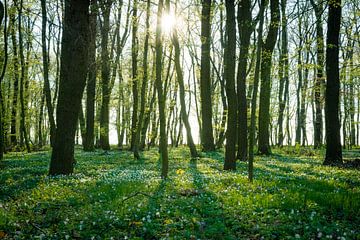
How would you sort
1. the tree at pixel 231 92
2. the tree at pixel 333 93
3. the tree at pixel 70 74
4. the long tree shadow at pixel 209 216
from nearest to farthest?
1. the long tree shadow at pixel 209 216
2. the tree at pixel 70 74
3. the tree at pixel 231 92
4. the tree at pixel 333 93

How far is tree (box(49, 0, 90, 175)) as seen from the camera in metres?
14.0

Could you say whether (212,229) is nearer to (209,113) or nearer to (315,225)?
(315,225)

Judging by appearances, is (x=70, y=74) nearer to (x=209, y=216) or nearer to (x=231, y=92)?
(x=231, y=92)

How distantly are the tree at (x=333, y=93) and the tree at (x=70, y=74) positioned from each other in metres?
12.4

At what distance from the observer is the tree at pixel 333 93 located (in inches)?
717

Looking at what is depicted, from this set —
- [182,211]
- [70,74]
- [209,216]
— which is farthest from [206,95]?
[209,216]

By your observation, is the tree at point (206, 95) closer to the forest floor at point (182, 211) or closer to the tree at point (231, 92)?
the tree at point (231, 92)

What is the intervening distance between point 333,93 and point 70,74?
13.2m

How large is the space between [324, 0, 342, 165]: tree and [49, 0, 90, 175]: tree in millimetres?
12412

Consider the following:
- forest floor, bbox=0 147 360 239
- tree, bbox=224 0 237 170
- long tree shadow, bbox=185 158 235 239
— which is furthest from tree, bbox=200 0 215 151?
long tree shadow, bbox=185 158 235 239

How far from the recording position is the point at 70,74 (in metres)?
14.0

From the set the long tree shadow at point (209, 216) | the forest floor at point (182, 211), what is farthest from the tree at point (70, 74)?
the long tree shadow at point (209, 216)

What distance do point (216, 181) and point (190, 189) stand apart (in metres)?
1.68

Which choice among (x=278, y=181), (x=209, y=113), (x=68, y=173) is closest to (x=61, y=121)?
(x=68, y=173)
